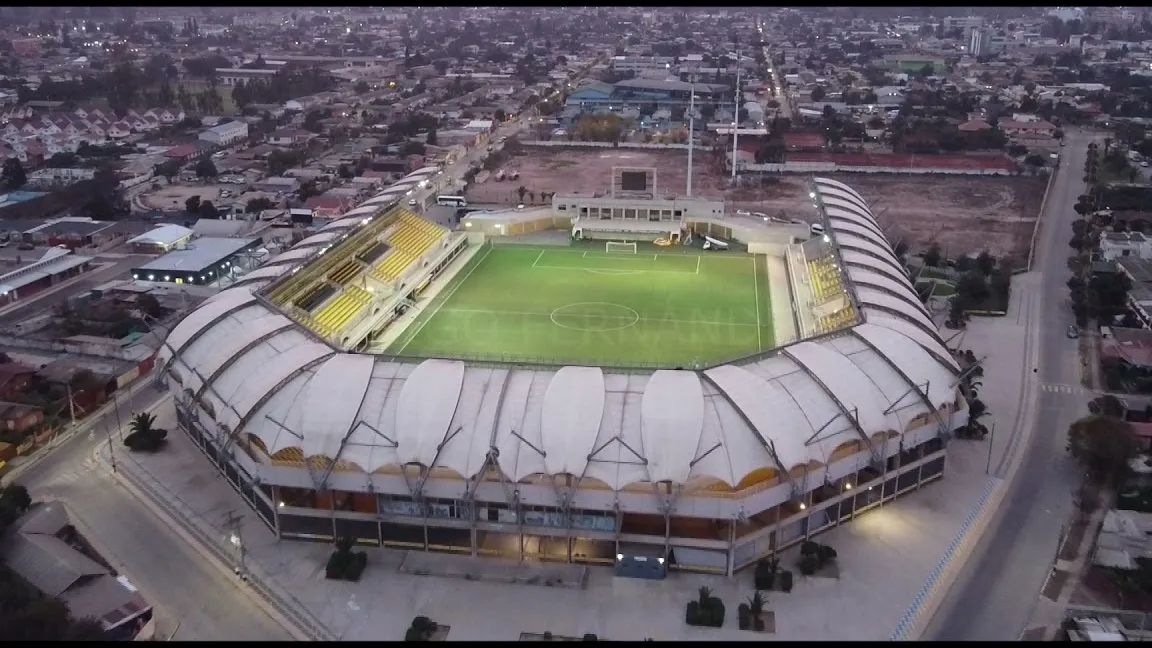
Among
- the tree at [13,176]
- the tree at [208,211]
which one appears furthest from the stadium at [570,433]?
the tree at [13,176]

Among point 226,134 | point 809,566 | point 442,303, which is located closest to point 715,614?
point 809,566

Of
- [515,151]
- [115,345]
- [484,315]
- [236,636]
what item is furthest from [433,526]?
[515,151]

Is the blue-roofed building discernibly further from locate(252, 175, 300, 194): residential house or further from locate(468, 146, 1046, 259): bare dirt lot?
locate(252, 175, 300, 194): residential house

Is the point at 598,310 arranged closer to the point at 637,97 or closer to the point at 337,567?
the point at 337,567

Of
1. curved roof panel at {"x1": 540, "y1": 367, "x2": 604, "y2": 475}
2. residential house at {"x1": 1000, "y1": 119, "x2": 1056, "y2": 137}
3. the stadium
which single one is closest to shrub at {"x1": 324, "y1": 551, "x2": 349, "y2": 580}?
the stadium

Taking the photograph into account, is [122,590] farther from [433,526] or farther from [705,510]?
[705,510]

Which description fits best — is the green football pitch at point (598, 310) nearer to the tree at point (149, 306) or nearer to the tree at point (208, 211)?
the tree at point (149, 306)
